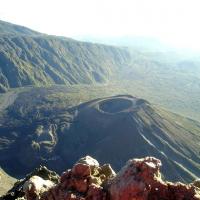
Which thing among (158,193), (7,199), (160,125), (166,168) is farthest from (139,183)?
(160,125)

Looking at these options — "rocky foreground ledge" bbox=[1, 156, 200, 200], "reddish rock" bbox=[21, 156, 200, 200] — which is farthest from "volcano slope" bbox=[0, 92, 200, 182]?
"reddish rock" bbox=[21, 156, 200, 200]

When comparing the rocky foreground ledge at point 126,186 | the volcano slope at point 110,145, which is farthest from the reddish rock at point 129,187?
the volcano slope at point 110,145

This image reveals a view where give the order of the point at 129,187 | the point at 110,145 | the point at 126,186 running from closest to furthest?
1. the point at 129,187
2. the point at 126,186
3. the point at 110,145

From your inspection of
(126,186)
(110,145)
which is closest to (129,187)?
(126,186)

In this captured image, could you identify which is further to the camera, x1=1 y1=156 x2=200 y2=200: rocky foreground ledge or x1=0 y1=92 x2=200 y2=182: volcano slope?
x1=0 y1=92 x2=200 y2=182: volcano slope

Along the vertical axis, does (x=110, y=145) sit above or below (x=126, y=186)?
below

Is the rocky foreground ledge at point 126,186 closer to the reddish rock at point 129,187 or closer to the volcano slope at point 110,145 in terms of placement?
the reddish rock at point 129,187

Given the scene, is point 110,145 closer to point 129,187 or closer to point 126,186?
point 126,186

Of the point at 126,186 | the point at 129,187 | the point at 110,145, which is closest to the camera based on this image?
the point at 129,187

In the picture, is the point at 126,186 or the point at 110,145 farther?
the point at 110,145

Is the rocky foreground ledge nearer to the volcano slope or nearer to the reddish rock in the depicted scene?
the reddish rock

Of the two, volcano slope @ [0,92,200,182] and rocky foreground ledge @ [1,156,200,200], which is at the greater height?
rocky foreground ledge @ [1,156,200,200]
